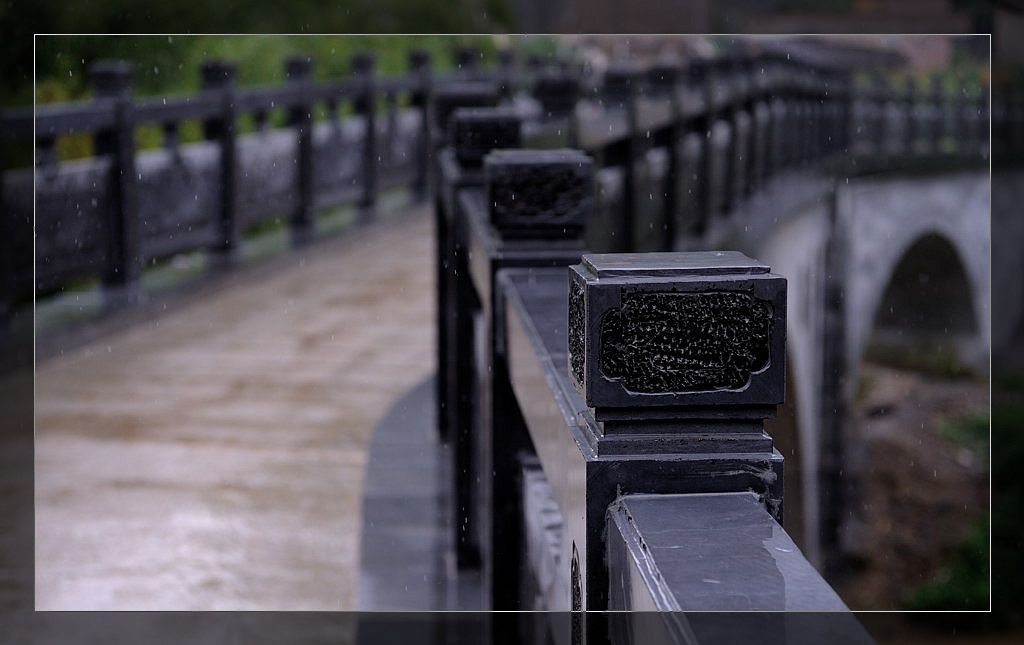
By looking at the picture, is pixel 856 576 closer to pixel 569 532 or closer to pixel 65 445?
pixel 65 445

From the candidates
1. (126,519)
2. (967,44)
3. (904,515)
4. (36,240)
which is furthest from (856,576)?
(126,519)

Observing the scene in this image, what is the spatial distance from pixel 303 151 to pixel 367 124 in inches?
70.3

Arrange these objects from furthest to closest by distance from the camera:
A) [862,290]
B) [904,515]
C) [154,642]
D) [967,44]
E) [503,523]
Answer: [904,515] → [967,44] → [862,290] → [154,642] → [503,523]

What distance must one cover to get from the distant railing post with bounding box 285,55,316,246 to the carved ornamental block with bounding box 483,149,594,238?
8827 mm

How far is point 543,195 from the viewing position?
2863mm

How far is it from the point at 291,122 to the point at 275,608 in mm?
8269

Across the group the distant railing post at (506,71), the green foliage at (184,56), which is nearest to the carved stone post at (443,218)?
the green foliage at (184,56)

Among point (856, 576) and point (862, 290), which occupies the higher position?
point (862, 290)

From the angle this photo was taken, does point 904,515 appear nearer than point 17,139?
No

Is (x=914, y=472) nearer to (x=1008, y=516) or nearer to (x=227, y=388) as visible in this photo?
(x=1008, y=516)

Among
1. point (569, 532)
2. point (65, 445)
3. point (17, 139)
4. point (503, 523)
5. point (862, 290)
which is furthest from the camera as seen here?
point (862, 290)

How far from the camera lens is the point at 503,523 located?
9.82 ft

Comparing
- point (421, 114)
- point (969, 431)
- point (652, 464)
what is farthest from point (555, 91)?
point (969, 431)

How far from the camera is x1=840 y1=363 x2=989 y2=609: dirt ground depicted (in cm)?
3331
